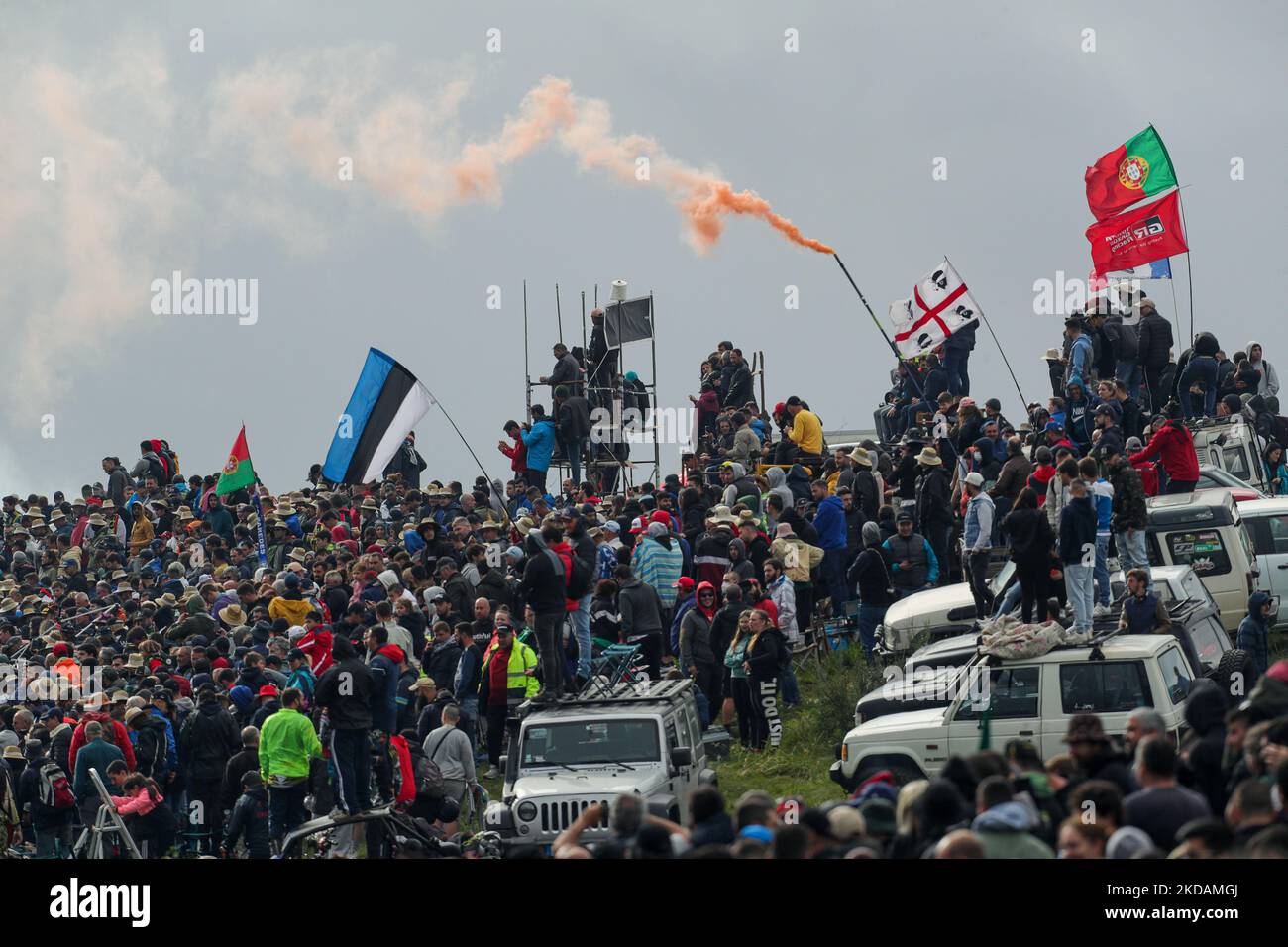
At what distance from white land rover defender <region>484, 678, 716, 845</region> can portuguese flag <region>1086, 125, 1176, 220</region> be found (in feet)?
55.4

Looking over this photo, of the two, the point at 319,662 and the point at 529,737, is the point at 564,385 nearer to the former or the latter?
the point at 319,662

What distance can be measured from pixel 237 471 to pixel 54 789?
13.9 metres

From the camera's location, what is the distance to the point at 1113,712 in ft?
61.8

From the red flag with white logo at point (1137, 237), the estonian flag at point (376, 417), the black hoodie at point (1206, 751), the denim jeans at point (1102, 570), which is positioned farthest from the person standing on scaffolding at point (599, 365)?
the black hoodie at point (1206, 751)

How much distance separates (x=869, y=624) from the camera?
80.8 ft

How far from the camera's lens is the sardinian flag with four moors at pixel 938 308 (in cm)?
3234

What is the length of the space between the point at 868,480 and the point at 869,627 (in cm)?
256

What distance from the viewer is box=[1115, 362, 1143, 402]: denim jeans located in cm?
3077

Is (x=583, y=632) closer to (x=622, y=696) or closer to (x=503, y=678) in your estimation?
(x=503, y=678)

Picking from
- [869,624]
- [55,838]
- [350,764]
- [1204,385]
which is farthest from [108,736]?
[1204,385]

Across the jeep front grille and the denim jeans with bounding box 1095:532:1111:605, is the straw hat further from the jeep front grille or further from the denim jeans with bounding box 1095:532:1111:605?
the jeep front grille

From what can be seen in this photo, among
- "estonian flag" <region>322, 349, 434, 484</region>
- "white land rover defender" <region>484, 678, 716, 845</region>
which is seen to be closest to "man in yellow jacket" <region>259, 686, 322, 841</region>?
"white land rover defender" <region>484, 678, 716, 845</region>
